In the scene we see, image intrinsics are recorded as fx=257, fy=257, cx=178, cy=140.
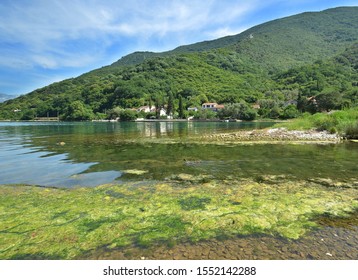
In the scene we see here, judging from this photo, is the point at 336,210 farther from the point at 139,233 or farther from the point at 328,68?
the point at 328,68

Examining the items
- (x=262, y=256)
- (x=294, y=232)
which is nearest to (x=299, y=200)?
(x=294, y=232)

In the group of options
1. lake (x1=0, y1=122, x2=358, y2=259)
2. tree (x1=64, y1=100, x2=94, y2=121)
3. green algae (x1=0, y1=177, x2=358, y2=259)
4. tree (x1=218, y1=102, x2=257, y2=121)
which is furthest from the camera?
tree (x1=64, y1=100, x2=94, y2=121)

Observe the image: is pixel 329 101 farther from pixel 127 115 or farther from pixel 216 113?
pixel 127 115

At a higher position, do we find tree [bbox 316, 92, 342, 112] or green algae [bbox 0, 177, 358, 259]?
tree [bbox 316, 92, 342, 112]

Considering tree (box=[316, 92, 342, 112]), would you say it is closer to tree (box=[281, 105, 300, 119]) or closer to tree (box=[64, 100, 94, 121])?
tree (box=[281, 105, 300, 119])

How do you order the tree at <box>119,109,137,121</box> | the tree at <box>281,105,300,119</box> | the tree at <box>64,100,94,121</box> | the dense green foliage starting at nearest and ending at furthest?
the dense green foliage, the tree at <box>281,105,300,119</box>, the tree at <box>119,109,137,121</box>, the tree at <box>64,100,94,121</box>

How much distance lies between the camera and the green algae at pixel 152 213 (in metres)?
6.17

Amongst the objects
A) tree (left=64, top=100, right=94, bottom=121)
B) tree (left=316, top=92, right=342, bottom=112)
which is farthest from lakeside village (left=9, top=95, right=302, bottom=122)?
tree (left=316, top=92, right=342, bottom=112)

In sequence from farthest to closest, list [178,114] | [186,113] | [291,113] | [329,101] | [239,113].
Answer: [178,114] < [186,113] < [239,113] < [291,113] < [329,101]

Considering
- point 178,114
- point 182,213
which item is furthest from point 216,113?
point 182,213

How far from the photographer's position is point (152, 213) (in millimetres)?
7742

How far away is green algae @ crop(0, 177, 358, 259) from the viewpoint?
20.2 ft

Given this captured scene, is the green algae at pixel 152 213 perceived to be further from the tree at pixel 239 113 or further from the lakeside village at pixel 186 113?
the tree at pixel 239 113
